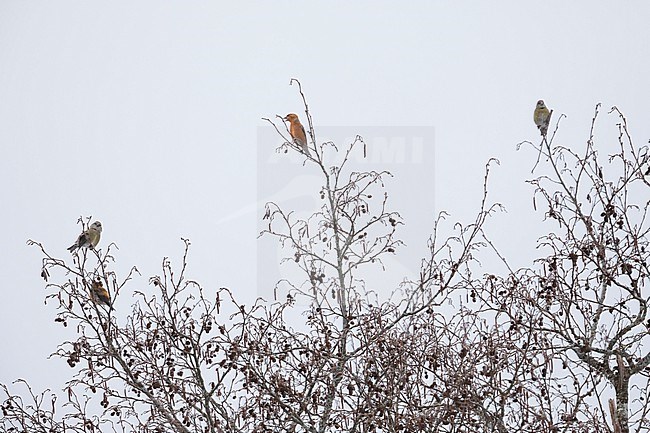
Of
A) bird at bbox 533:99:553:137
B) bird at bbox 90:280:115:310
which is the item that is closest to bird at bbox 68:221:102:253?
bird at bbox 90:280:115:310

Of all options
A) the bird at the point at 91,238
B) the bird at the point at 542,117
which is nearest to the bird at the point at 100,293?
the bird at the point at 91,238

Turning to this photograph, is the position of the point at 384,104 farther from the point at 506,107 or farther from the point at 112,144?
the point at 112,144

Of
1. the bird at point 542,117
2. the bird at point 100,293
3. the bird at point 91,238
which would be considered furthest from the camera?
the bird at point 542,117

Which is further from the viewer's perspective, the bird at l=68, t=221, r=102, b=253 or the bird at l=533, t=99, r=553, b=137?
the bird at l=533, t=99, r=553, b=137

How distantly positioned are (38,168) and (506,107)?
75937 mm

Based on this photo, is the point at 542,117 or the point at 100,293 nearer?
the point at 100,293

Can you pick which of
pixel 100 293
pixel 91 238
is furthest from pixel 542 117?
pixel 100 293

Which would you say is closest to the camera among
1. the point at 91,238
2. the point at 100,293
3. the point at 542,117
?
the point at 100,293

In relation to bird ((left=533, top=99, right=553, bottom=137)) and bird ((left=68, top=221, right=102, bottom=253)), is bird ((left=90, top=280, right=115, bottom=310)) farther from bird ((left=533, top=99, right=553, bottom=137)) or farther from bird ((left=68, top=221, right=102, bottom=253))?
bird ((left=533, top=99, right=553, bottom=137))

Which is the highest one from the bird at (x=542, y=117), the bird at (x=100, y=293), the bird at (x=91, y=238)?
the bird at (x=542, y=117)

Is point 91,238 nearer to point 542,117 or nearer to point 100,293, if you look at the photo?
point 100,293

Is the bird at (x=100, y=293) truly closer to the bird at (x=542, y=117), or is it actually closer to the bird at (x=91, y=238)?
the bird at (x=91, y=238)

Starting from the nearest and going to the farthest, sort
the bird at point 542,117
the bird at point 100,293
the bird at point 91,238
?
the bird at point 100,293
the bird at point 91,238
the bird at point 542,117

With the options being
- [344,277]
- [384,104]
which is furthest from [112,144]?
[344,277]
